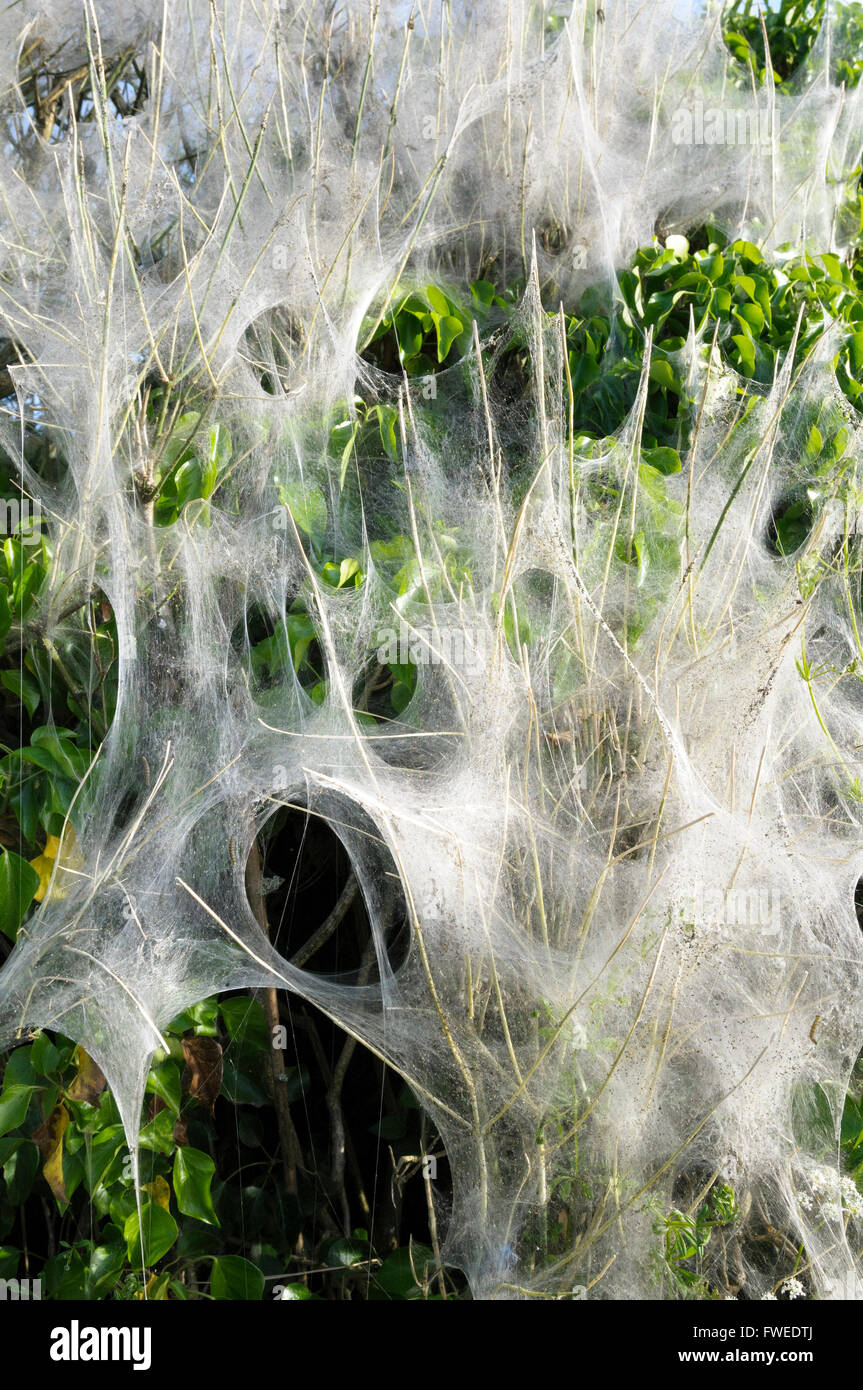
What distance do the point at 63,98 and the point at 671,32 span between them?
8.47 feet

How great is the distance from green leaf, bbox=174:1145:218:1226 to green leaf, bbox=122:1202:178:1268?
0.16 ft

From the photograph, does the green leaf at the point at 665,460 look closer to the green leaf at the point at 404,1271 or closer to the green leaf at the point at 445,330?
the green leaf at the point at 445,330

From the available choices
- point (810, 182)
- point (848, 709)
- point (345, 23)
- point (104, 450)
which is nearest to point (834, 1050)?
point (848, 709)

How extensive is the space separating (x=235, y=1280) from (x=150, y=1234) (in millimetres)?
226

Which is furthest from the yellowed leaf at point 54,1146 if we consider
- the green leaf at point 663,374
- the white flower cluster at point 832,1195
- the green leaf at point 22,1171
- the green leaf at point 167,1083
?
the green leaf at point 663,374

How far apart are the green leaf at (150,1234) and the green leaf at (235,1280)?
0.14 metres

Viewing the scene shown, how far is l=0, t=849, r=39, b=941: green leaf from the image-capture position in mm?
2154

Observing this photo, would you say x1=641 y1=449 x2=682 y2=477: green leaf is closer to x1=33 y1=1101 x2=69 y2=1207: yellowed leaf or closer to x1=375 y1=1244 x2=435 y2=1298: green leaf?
x1=375 y1=1244 x2=435 y2=1298: green leaf

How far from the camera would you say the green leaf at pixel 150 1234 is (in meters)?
2.10

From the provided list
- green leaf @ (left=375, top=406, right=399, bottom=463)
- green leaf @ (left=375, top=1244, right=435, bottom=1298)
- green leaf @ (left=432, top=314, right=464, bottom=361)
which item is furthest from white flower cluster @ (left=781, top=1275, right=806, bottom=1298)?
green leaf @ (left=432, top=314, right=464, bottom=361)

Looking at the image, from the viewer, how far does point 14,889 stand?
85.1 inches

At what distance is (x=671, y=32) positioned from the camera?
4312 millimetres

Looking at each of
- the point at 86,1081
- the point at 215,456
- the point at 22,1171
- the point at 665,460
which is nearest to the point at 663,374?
the point at 665,460
